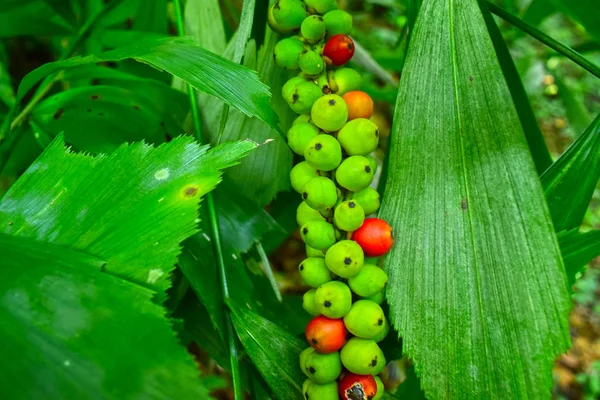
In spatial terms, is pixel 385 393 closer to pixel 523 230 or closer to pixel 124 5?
pixel 523 230

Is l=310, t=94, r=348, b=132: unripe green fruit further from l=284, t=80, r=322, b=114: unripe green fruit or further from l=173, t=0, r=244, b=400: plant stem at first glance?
l=173, t=0, r=244, b=400: plant stem

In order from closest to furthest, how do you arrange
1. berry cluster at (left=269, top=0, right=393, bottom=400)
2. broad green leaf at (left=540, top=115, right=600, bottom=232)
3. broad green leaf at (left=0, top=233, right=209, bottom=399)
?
1. broad green leaf at (left=0, top=233, right=209, bottom=399)
2. berry cluster at (left=269, top=0, right=393, bottom=400)
3. broad green leaf at (left=540, top=115, right=600, bottom=232)

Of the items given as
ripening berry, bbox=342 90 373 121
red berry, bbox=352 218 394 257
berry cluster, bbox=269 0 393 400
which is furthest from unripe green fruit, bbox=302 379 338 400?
ripening berry, bbox=342 90 373 121

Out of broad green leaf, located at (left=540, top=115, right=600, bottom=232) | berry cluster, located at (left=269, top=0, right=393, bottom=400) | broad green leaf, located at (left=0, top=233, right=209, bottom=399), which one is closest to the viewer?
broad green leaf, located at (left=0, top=233, right=209, bottom=399)

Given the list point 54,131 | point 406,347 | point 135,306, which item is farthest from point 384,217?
point 54,131

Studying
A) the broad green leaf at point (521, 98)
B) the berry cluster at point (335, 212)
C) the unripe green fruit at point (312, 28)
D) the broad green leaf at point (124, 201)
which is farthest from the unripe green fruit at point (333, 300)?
the broad green leaf at point (521, 98)

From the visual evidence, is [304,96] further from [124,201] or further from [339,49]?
[124,201]

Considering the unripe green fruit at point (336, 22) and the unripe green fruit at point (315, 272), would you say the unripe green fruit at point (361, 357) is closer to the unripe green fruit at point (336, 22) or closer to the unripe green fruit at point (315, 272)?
the unripe green fruit at point (315, 272)

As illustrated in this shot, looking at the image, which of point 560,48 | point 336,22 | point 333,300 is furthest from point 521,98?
point 333,300
